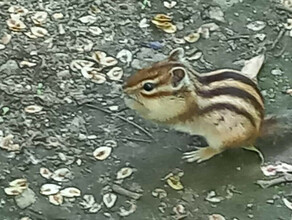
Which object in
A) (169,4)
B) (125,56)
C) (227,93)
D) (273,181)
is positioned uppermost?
(227,93)

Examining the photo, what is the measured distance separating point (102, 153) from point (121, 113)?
0.22m

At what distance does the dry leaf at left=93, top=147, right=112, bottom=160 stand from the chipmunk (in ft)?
0.71

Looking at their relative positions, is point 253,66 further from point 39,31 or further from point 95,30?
point 39,31

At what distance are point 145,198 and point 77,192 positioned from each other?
0.24m

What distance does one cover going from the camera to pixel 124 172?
3.03 meters

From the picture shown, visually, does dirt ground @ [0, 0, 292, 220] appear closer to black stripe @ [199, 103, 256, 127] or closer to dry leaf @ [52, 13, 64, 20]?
dry leaf @ [52, 13, 64, 20]

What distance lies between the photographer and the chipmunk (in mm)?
2867

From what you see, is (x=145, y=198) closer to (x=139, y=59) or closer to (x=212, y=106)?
(x=212, y=106)

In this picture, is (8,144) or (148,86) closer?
(148,86)

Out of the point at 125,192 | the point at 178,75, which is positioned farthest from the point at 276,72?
the point at 125,192

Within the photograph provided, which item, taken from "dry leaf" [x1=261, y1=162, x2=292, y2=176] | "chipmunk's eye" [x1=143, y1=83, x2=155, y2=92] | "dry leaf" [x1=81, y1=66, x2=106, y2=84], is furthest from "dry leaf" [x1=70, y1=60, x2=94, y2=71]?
"dry leaf" [x1=261, y1=162, x2=292, y2=176]

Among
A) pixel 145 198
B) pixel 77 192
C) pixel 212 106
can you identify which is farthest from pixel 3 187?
pixel 212 106

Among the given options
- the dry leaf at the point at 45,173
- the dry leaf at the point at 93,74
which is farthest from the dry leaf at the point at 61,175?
the dry leaf at the point at 93,74

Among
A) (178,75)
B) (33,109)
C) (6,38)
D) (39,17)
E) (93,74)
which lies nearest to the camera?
(178,75)
